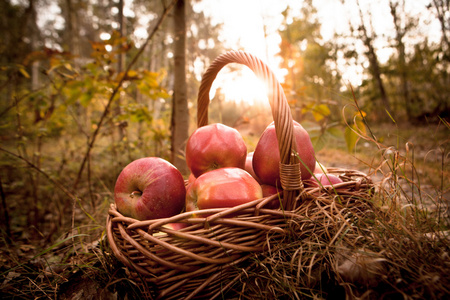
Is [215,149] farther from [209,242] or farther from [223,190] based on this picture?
[209,242]

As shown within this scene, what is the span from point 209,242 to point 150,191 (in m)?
0.42

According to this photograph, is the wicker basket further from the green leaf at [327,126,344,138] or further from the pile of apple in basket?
the green leaf at [327,126,344,138]

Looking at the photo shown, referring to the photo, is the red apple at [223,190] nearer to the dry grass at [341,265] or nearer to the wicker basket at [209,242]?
the wicker basket at [209,242]

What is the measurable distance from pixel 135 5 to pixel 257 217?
1550cm

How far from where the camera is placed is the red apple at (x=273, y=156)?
1.11 metres

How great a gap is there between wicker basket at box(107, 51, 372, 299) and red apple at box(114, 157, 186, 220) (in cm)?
14

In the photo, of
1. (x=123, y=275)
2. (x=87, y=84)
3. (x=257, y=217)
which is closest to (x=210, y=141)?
(x=257, y=217)

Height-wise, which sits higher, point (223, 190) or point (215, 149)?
point (215, 149)

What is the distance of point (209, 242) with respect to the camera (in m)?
0.78

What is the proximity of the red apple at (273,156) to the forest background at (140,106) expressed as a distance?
0.84ft

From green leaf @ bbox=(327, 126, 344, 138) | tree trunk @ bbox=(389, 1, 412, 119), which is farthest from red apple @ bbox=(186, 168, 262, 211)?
tree trunk @ bbox=(389, 1, 412, 119)

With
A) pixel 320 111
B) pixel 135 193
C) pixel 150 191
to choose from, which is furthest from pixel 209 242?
pixel 320 111

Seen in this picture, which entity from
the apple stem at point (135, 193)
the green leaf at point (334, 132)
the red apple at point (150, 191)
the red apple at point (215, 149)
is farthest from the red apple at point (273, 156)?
the green leaf at point (334, 132)

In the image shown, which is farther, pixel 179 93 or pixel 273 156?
pixel 179 93
